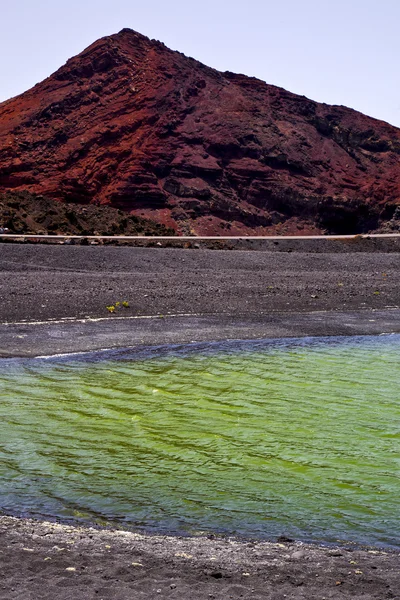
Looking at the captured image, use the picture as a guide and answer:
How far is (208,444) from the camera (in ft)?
27.2

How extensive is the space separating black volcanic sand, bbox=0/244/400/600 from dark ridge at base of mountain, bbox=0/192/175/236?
9000 mm

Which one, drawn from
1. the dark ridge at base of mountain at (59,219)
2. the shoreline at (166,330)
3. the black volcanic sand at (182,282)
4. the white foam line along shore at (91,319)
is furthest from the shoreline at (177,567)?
the dark ridge at base of mountain at (59,219)

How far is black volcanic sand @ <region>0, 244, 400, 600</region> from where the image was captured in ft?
14.6

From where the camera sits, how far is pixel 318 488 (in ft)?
22.2

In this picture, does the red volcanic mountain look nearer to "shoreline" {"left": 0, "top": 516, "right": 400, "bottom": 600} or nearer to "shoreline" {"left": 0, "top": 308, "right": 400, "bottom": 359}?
"shoreline" {"left": 0, "top": 308, "right": 400, "bottom": 359}

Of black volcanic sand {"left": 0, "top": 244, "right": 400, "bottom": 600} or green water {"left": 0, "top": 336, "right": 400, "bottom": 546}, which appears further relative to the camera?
green water {"left": 0, "top": 336, "right": 400, "bottom": 546}

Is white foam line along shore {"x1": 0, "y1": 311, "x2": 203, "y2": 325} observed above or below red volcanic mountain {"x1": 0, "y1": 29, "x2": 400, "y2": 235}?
below

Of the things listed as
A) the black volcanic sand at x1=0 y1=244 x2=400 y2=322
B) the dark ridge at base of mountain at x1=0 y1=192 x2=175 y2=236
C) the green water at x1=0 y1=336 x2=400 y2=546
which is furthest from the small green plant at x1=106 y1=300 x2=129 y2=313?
the dark ridge at base of mountain at x1=0 y1=192 x2=175 y2=236

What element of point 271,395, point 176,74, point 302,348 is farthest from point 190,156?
point 271,395

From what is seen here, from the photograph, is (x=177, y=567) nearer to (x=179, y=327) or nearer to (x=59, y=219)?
(x=179, y=327)

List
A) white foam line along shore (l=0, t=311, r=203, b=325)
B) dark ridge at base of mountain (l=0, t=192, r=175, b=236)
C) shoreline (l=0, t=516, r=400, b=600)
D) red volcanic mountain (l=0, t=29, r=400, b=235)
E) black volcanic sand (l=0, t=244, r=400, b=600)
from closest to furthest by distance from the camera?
1. shoreline (l=0, t=516, r=400, b=600)
2. black volcanic sand (l=0, t=244, r=400, b=600)
3. white foam line along shore (l=0, t=311, r=203, b=325)
4. dark ridge at base of mountain (l=0, t=192, r=175, b=236)
5. red volcanic mountain (l=0, t=29, r=400, b=235)

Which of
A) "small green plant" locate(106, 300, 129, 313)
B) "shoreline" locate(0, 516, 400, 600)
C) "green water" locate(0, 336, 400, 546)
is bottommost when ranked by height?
"green water" locate(0, 336, 400, 546)

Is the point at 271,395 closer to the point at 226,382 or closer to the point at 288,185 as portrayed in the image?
the point at 226,382

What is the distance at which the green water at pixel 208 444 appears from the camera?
20.0ft
